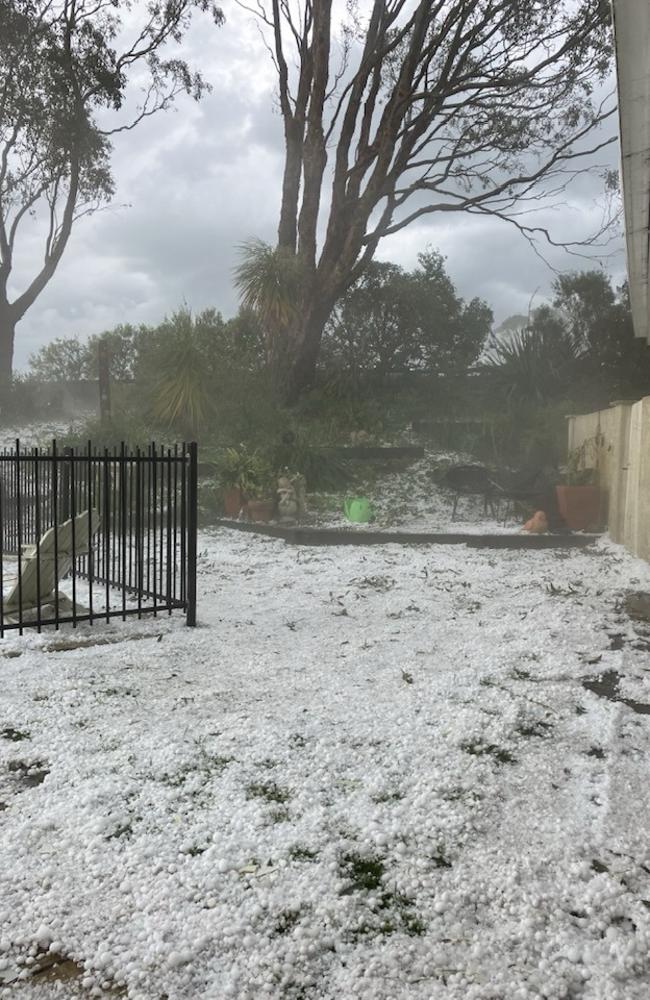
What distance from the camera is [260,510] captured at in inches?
403

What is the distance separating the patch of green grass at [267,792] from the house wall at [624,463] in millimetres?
5507

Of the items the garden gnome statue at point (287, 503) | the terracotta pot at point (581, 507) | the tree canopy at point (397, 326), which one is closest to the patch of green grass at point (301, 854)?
the terracotta pot at point (581, 507)

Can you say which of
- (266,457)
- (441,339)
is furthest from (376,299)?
(266,457)

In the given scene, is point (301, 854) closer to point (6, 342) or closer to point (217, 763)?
point (217, 763)

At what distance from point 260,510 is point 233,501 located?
0.72m

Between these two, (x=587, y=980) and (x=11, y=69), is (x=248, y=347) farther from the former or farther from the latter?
(x=587, y=980)

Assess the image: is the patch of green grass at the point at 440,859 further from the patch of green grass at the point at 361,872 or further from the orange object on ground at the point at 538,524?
the orange object on ground at the point at 538,524

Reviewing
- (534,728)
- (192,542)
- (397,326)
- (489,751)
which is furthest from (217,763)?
(397,326)

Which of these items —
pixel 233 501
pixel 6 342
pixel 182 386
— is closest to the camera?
pixel 233 501

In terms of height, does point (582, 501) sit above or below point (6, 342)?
below

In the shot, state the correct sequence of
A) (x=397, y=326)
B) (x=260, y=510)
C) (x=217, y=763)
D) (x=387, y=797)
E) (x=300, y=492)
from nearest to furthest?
(x=387, y=797) < (x=217, y=763) < (x=260, y=510) < (x=300, y=492) < (x=397, y=326)

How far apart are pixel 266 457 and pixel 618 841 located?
396 inches

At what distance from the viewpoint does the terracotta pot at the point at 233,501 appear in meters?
10.7

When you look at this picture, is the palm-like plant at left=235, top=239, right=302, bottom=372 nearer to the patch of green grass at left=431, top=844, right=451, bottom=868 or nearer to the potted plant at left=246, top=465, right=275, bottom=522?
the potted plant at left=246, top=465, right=275, bottom=522
